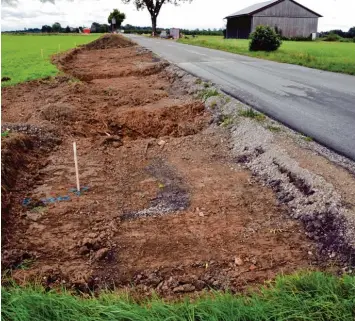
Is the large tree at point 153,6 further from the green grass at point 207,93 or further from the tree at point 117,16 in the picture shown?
the green grass at point 207,93

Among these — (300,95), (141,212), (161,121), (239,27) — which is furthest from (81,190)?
(239,27)

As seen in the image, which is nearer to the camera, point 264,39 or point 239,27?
point 264,39

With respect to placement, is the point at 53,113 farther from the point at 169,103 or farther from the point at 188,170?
the point at 188,170

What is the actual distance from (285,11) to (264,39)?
29.6 metres

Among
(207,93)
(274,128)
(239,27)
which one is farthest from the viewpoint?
(239,27)

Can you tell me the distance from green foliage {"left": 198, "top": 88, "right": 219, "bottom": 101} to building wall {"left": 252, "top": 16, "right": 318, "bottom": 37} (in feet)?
145

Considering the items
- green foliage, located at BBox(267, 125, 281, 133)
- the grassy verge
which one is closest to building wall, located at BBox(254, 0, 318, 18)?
green foliage, located at BBox(267, 125, 281, 133)

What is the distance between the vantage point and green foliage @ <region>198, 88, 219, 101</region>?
11.9 metres

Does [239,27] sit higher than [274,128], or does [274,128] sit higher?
[239,27]

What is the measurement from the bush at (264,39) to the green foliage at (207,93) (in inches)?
656

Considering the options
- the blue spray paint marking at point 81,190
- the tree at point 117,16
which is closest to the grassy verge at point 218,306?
the blue spray paint marking at point 81,190

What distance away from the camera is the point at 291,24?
5397 cm

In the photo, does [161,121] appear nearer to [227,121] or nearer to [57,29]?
[227,121]

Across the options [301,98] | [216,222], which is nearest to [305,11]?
[301,98]
